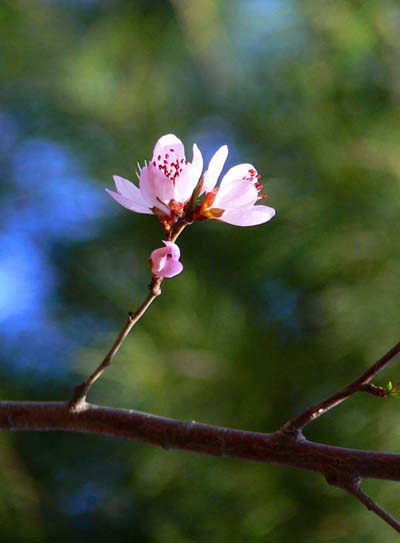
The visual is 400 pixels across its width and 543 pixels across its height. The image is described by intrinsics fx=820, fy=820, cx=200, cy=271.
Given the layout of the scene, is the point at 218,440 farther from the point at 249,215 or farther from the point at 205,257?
the point at 205,257

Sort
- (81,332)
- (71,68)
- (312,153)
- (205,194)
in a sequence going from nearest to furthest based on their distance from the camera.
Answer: (205,194), (312,153), (81,332), (71,68)

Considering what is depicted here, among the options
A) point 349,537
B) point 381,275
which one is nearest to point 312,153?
point 381,275

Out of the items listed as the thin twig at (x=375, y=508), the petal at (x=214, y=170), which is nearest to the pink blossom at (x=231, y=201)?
the petal at (x=214, y=170)

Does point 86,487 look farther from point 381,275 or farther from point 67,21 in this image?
point 67,21

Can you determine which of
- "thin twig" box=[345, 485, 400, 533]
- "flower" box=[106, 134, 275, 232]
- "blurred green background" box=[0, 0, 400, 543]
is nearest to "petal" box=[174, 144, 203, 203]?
"flower" box=[106, 134, 275, 232]

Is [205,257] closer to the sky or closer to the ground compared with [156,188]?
closer to the ground

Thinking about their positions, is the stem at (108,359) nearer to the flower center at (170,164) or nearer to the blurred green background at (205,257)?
the flower center at (170,164)

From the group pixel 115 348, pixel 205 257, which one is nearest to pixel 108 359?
pixel 115 348
